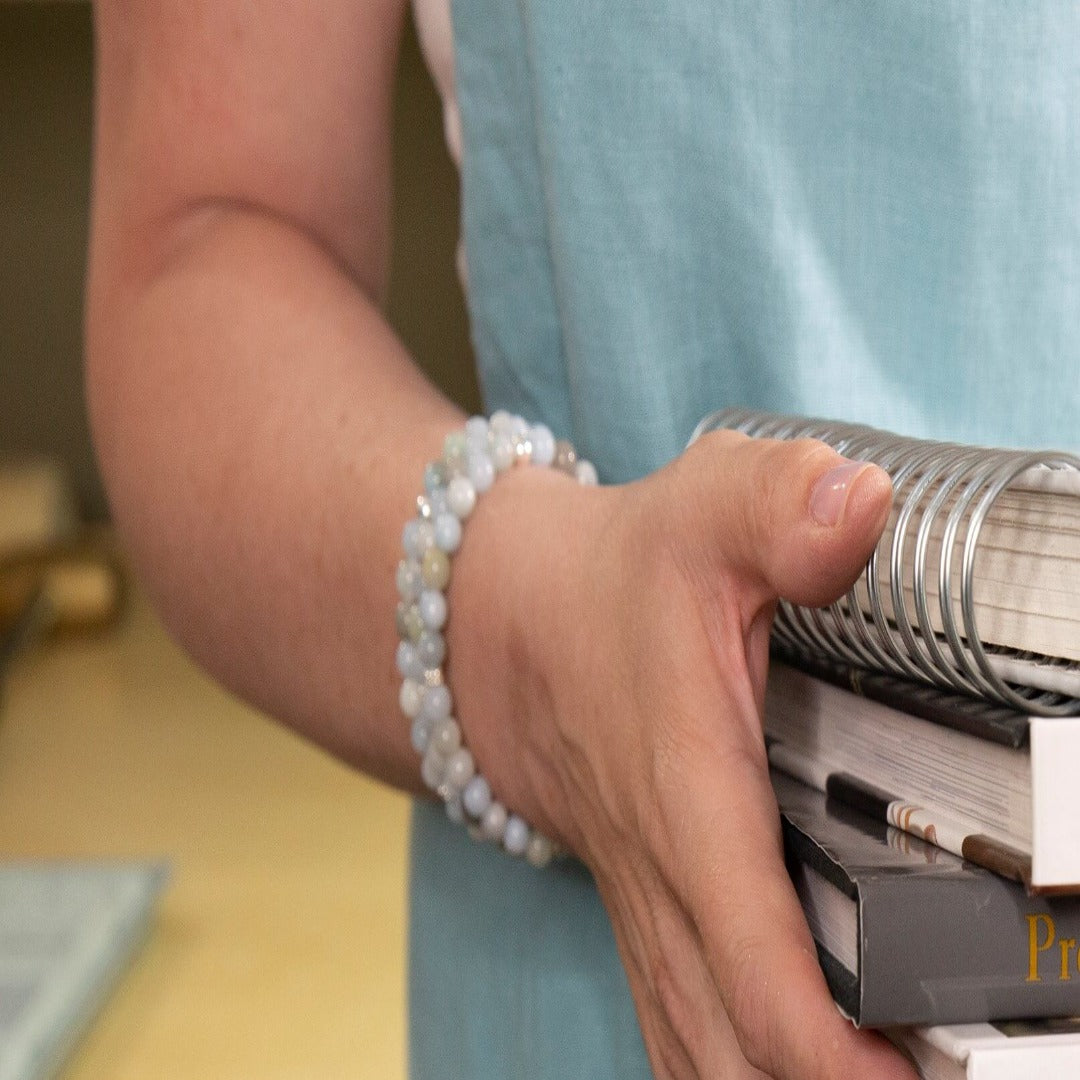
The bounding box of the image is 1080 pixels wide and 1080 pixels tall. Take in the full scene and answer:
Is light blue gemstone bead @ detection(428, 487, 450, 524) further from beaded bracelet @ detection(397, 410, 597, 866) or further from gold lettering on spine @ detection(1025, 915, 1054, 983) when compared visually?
gold lettering on spine @ detection(1025, 915, 1054, 983)

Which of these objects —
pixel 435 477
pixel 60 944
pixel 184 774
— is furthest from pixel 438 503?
pixel 184 774

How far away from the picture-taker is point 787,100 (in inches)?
15.7

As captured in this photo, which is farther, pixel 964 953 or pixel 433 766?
pixel 433 766

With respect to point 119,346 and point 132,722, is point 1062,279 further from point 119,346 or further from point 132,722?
point 132,722

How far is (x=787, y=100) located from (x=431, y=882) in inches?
10.9

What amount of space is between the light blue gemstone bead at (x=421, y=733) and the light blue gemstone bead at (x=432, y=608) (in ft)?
0.09

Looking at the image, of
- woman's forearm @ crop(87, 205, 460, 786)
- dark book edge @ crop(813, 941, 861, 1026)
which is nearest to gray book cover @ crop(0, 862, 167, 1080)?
woman's forearm @ crop(87, 205, 460, 786)

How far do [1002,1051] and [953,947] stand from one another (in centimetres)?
2

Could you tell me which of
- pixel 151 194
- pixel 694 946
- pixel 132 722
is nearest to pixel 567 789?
pixel 694 946

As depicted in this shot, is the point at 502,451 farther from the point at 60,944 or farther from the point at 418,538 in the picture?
the point at 60,944

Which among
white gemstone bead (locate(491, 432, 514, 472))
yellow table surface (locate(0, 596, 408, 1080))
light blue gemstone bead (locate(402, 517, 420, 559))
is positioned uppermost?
white gemstone bead (locate(491, 432, 514, 472))

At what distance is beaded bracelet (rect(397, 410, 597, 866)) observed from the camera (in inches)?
13.9

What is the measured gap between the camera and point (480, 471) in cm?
35

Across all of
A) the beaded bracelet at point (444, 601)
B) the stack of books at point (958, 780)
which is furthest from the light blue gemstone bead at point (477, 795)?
the stack of books at point (958, 780)
